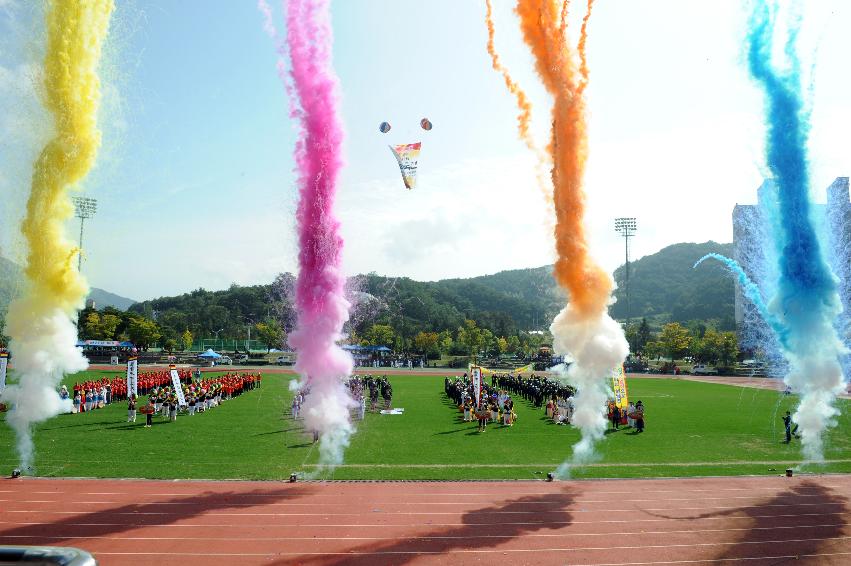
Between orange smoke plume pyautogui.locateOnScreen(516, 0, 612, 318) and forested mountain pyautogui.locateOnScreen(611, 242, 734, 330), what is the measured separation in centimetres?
12233

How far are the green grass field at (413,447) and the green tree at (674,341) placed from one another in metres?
43.5

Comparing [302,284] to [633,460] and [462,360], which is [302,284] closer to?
[633,460]

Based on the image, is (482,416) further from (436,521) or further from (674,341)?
(674,341)

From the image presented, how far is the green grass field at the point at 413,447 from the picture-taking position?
1819 centimetres

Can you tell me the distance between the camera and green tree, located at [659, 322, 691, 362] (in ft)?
246

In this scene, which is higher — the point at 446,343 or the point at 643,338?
the point at 643,338

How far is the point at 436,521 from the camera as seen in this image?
1358 centimetres

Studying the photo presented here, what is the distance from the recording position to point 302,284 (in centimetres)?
1822

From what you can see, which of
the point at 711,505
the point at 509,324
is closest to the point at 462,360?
the point at 509,324

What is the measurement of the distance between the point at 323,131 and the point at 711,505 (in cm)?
1501

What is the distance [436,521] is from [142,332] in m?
73.7

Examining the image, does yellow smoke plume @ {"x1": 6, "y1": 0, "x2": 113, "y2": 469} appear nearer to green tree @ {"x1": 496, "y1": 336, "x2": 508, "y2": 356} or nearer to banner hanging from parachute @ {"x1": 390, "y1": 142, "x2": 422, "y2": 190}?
banner hanging from parachute @ {"x1": 390, "y1": 142, "x2": 422, "y2": 190}

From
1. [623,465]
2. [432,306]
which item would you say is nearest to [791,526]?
[623,465]

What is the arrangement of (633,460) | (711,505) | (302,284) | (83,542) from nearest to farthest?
1. (83,542)
2. (711,505)
3. (302,284)
4. (633,460)
